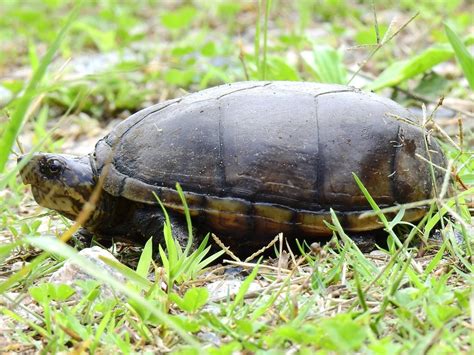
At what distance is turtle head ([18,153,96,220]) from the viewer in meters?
2.90

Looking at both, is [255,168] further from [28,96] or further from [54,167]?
[28,96]

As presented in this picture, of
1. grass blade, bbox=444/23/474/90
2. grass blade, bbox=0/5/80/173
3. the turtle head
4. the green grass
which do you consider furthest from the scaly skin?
grass blade, bbox=444/23/474/90

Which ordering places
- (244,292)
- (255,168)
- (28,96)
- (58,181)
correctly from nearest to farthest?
(28,96) < (244,292) < (255,168) < (58,181)

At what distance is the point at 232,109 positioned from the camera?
2848 mm

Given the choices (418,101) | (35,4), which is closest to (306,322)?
(418,101)

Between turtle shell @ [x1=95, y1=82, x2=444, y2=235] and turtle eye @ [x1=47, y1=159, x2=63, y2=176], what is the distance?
202 mm

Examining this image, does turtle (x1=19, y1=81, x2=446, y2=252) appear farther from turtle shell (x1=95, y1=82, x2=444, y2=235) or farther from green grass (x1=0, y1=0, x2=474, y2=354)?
green grass (x1=0, y1=0, x2=474, y2=354)

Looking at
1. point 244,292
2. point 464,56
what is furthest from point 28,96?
point 464,56

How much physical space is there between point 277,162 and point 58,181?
0.82m

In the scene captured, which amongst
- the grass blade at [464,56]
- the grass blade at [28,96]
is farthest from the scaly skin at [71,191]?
the grass blade at [464,56]

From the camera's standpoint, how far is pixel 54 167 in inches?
115

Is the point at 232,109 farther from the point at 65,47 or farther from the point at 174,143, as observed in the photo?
the point at 65,47

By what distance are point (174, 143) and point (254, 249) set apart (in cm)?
49

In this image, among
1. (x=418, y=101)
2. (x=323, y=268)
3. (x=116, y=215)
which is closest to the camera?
(x=323, y=268)
